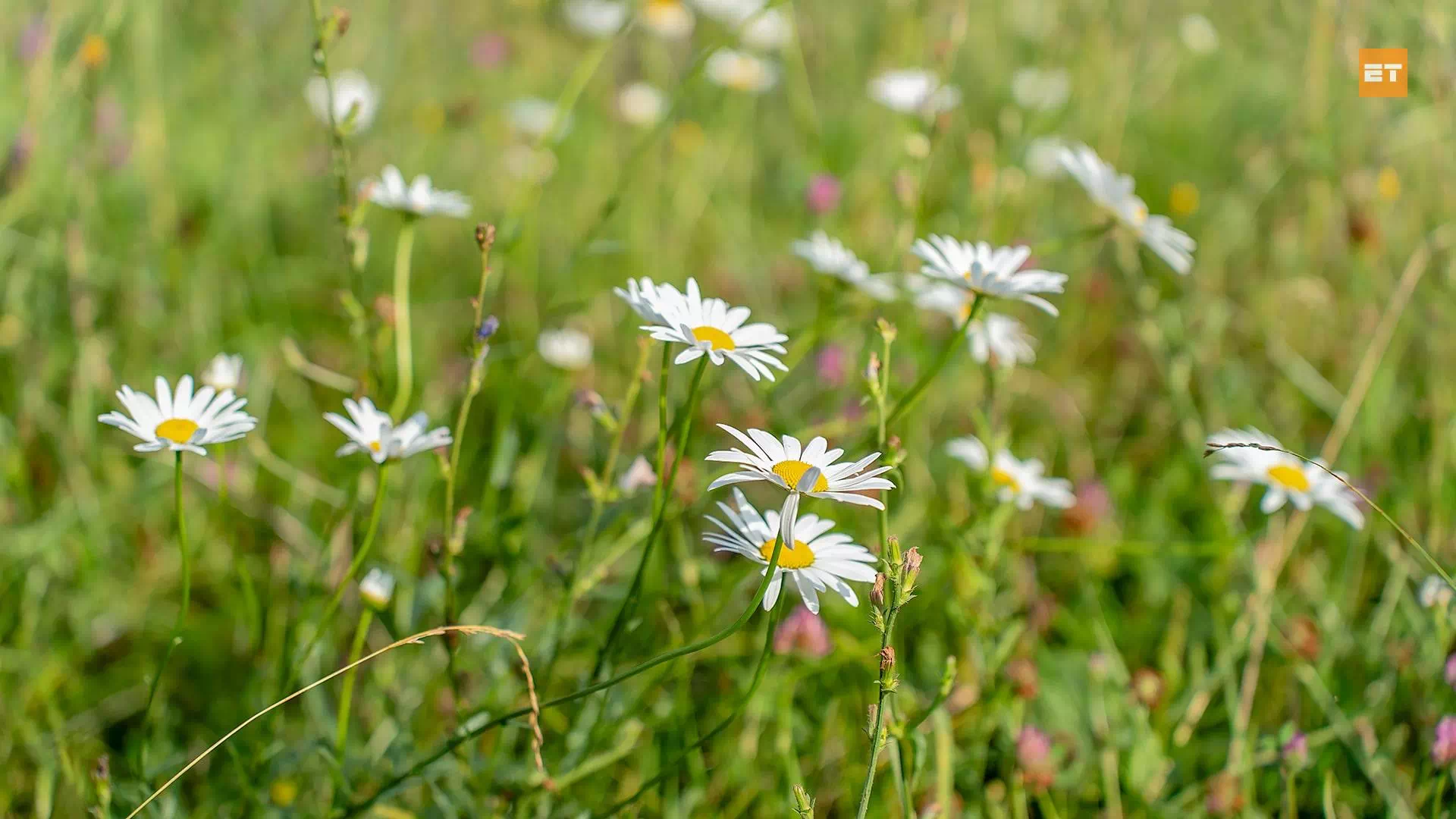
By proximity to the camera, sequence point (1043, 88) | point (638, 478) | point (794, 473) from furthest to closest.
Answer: point (1043, 88)
point (638, 478)
point (794, 473)

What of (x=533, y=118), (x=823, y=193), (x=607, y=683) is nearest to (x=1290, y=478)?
(x=607, y=683)

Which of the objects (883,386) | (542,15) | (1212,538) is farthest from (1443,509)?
(542,15)

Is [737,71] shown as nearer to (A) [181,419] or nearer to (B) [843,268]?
(B) [843,268]

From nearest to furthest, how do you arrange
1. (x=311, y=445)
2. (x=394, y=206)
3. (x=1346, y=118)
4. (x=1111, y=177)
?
(x=394, y=206), (x=1111, y=177), (x=311, y=445), (x=1346, y=118)

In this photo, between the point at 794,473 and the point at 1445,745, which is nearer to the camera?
the point at 794,473

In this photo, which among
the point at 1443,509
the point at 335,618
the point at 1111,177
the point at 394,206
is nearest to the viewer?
the point at 394,206

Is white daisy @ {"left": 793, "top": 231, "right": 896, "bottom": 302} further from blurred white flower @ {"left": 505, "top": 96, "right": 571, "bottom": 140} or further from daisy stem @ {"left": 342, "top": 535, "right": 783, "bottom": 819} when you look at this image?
blurred white flower @ {"left": 505, "top": 96, "right": 571, "bottom": 140}

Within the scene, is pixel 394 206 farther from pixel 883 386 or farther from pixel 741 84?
pixel 741 84
